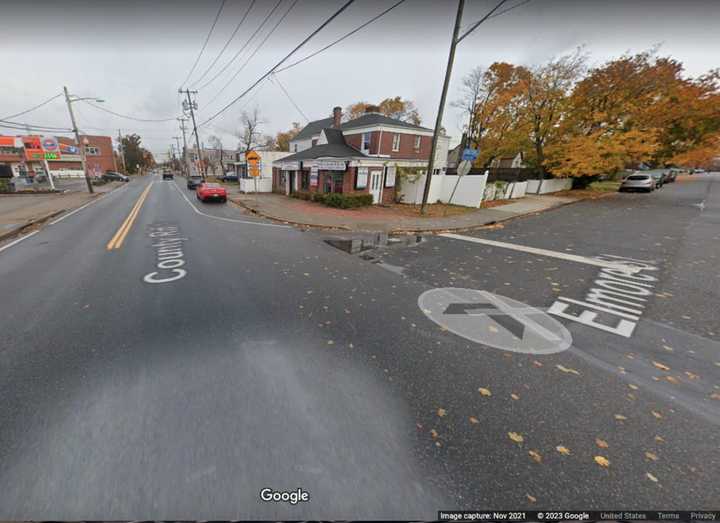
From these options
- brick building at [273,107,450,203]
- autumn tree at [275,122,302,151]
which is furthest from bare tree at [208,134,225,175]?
brick building at [273,107,450,203]

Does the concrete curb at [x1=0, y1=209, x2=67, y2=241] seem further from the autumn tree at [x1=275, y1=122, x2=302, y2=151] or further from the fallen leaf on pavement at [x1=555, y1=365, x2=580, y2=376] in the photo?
the autumn tree at [x1=275, y1=122, x2=302, y2=151]

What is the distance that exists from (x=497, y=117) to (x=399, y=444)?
32.2m

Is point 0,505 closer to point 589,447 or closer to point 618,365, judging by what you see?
point 589,447

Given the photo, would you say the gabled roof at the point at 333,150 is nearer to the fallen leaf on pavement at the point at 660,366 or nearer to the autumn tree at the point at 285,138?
the fallen leaf on pavement at the point at 660,366

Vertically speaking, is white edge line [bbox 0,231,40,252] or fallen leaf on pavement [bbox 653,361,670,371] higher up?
fallen leaf on pavement [bbox 653,361,670,371]

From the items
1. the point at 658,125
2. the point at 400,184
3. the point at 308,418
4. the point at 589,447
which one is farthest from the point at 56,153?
the point at 658,125

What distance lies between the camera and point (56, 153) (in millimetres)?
28328

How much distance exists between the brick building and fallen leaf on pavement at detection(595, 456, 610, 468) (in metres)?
17.0

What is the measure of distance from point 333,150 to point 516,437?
20.1 meters

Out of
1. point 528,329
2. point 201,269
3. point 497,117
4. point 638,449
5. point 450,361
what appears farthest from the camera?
point 497,117

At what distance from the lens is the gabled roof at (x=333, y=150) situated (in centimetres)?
1841

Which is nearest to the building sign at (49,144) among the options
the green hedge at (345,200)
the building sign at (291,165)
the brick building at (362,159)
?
the brick building at (362,159)

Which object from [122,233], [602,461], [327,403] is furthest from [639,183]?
[122,233]

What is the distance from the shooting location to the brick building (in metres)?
18.0
